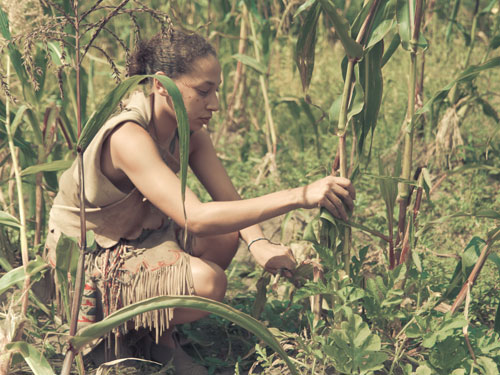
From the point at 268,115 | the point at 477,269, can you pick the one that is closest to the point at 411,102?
the point at 477,269

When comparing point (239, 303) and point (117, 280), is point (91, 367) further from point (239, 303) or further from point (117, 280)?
point (239, 303)

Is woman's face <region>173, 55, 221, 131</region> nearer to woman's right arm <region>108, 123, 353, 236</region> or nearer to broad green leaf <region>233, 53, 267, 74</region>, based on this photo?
woman's right arm <region>108, 123, 353, 236</region>

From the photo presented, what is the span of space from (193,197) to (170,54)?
1.39ft

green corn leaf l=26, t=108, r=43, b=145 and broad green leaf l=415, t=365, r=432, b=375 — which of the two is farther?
green corn leaf l=26, t=108, r=43, b=145

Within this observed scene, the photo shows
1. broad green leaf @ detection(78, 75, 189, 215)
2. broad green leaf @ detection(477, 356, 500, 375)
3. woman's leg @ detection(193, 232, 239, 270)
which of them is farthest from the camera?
woman's leg @ detection(193, 232, 239, 270)

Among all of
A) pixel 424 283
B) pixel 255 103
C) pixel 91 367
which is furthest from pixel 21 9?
pixel 255 103

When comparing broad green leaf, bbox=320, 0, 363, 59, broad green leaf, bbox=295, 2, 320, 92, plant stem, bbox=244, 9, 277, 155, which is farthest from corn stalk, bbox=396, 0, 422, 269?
plant stem, bbox=244, 9, 277, 155

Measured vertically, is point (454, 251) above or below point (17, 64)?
below

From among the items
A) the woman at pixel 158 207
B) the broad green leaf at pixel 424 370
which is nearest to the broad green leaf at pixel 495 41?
the woman at pixel 158 207

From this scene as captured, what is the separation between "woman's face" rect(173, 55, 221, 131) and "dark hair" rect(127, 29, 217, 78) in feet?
0.06

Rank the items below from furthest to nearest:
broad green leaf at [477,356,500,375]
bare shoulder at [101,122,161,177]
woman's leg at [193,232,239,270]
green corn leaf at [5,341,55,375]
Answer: woman's leg at [193,232,239,270] → bare shoulder at [101,122,161,177] → broad green leaf at [477,356,500,375] → green corn leaf at [5,341,55,375]

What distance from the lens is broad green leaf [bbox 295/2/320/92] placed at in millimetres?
1705

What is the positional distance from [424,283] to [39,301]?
49.1 inches

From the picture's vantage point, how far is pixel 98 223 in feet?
6.56
